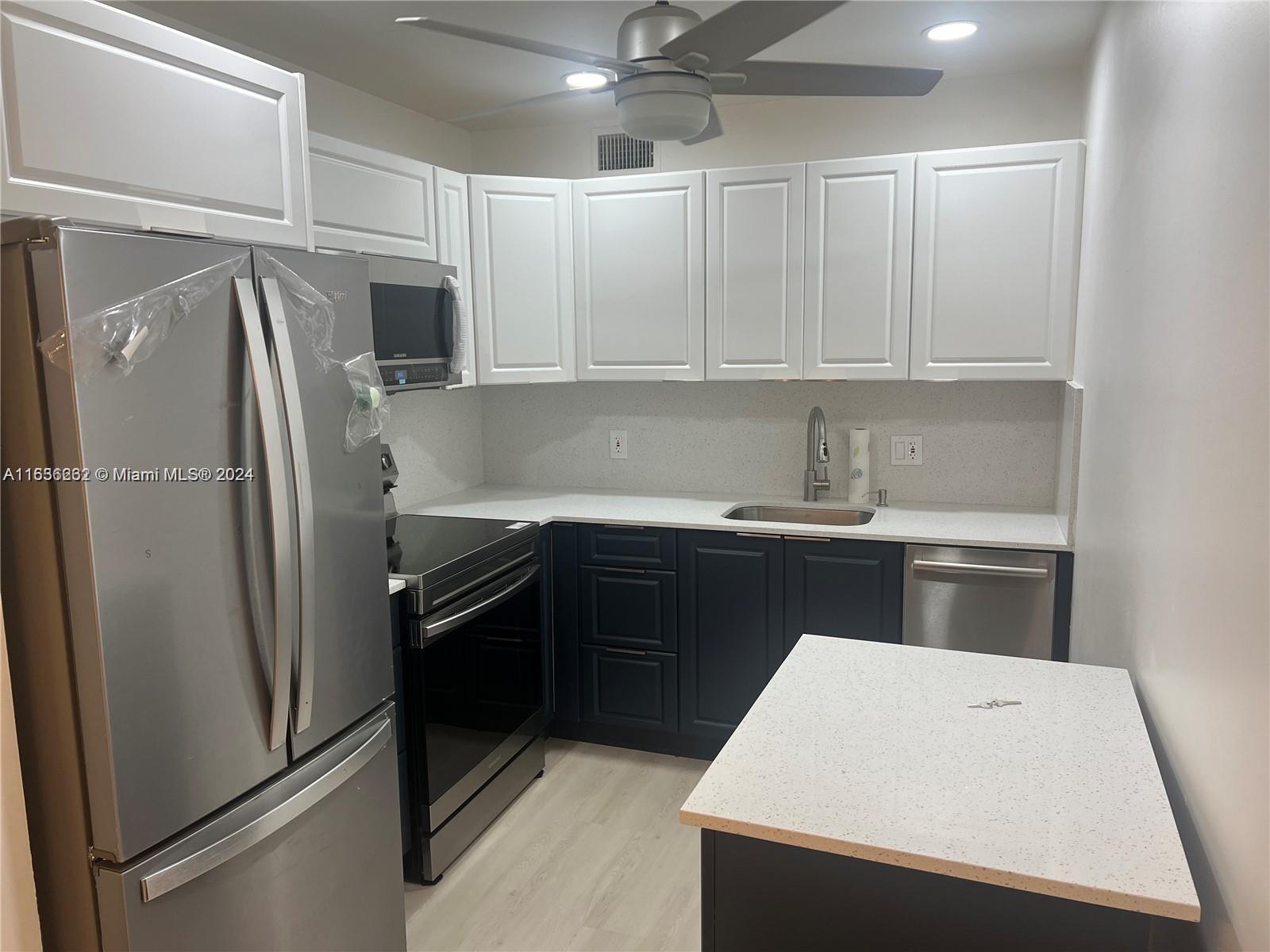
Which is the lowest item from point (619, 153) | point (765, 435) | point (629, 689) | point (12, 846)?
point (629, 689)

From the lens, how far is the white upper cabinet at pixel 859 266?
122 inches

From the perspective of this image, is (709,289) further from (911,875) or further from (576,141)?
(911,875)

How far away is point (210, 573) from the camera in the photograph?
5.37ft

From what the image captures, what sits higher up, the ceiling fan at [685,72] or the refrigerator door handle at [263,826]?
the ceiling fan at [685,72]

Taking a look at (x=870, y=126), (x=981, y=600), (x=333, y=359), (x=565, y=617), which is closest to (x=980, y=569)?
(x=981, y=600)

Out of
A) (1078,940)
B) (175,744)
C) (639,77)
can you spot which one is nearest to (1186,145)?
(639,77)

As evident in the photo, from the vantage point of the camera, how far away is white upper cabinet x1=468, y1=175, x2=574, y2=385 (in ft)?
11.0

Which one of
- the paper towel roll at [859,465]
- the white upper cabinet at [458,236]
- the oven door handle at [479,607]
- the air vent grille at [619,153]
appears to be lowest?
the oven door handle at [479,607]

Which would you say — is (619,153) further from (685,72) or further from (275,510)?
(275,510)

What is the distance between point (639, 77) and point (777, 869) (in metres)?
1.51

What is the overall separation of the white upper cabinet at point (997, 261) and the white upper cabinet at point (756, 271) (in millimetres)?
421

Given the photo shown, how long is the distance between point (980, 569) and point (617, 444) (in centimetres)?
165

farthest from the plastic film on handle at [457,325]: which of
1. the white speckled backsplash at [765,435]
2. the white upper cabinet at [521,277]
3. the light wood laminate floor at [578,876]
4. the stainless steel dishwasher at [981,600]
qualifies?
the stainless steel dishwasher at [981,600]

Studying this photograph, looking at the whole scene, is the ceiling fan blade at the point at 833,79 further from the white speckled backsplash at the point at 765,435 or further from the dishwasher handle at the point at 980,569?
the white speckled backsplash at the point at 765,435
